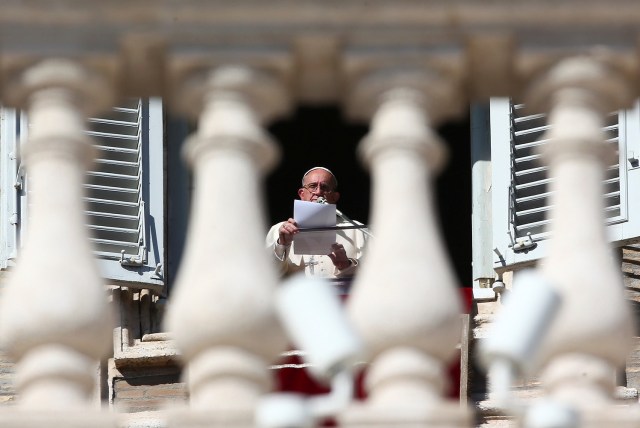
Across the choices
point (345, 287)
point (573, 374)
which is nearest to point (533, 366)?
point (573, 374)

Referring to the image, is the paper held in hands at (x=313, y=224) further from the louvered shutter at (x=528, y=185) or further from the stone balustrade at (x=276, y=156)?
the stone balustrade at (x=276, y=156)

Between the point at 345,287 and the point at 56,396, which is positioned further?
the point at 345,287

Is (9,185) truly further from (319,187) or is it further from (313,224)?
(313,224)

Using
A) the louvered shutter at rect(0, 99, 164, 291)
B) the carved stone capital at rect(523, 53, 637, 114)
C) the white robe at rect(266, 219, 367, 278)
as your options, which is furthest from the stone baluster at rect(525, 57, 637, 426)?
the louvered shutter at rect(0, 99, 164, 291)

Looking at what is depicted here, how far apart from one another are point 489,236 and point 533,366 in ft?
25.5

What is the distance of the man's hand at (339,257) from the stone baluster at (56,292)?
5.66 meters

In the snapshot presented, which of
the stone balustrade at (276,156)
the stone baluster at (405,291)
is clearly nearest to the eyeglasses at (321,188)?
the stone balustrade at (276,156)

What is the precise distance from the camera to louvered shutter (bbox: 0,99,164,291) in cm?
1594

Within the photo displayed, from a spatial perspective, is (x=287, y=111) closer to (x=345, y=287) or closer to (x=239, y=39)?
(x=239, y=39)

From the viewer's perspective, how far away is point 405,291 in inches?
353

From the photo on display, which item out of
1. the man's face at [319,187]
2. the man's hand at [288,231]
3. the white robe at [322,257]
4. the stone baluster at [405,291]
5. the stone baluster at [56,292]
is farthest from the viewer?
the man's face at [319,187]

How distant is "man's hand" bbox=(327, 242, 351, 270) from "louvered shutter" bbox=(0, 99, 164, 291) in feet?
3.87

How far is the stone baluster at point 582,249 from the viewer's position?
898cm

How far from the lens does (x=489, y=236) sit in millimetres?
16484
